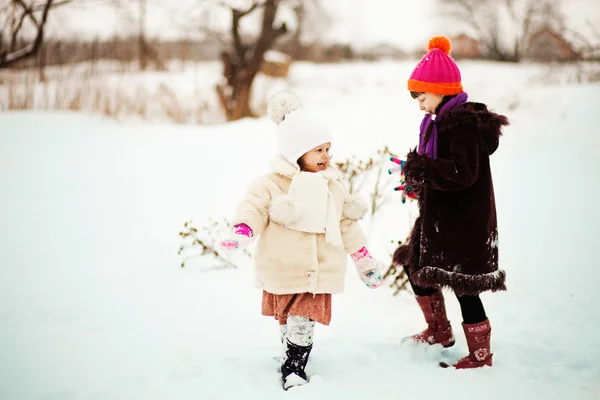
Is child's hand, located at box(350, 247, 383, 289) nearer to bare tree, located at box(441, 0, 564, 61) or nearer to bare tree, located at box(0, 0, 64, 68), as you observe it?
bare tree, located at box(0, 0, 64, 68)

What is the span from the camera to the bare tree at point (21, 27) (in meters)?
7.21

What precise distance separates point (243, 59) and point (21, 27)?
4324 millimetres

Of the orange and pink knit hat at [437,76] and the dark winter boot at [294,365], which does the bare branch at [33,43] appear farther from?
the dark winter boot at [294,365]

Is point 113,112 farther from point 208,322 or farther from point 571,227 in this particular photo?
point 571,227

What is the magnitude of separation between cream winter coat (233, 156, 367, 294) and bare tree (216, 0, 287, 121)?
7.37 meters

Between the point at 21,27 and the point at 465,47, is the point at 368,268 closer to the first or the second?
the point at 21,27

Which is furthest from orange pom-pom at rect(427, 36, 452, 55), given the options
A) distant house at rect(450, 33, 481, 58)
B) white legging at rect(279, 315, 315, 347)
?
distant house at rect(450, 33, 481, 58)

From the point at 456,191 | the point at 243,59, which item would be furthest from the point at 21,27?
the point at 456,191

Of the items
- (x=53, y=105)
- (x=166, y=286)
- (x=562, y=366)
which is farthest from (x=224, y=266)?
(x=53, y=105)

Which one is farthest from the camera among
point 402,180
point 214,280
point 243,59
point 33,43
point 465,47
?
point 465,47

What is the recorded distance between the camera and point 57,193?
543 cm

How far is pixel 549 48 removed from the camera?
524 inches

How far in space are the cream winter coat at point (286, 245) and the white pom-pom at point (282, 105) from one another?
20 centimetres

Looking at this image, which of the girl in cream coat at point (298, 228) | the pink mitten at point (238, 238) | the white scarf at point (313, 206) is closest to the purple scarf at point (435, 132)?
the girl in cream coat at point (298, 228)
